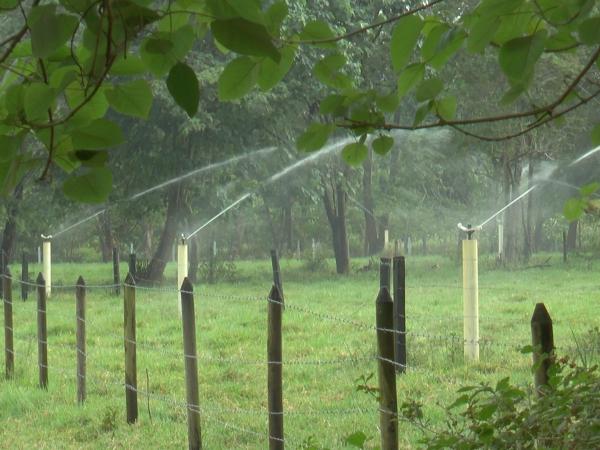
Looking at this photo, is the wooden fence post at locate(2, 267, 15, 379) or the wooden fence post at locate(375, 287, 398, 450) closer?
the wooden fence post at locate(375, 287, 398, 450)

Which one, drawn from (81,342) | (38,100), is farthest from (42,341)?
(38,100)

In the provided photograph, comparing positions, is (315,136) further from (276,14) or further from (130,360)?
(130,360)

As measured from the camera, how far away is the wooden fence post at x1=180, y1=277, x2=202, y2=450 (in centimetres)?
669

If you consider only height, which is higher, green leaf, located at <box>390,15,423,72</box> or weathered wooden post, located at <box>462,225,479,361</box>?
green leaf, located at <box>390,15,423,72</box>

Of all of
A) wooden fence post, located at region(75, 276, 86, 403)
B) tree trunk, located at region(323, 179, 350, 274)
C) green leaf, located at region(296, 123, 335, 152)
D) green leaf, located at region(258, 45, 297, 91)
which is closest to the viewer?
green leaf, located at region(258, 45, 297, 91)

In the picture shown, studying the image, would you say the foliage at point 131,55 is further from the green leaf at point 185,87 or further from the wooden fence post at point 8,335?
the wooden fence post at point 8,335

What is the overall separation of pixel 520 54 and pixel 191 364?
17.3 ft

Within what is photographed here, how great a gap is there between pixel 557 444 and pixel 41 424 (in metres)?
5.23

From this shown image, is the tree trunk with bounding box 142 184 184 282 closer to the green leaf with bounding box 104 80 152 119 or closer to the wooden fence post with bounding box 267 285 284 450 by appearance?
the wooden fence post with bounding box 267 285 284 450

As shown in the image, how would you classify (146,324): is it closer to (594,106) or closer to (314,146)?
(314,146)

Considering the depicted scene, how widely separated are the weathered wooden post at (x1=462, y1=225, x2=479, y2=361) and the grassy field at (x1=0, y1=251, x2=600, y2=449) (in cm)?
12

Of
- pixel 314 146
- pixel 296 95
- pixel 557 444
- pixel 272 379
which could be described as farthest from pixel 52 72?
pixel 296 95

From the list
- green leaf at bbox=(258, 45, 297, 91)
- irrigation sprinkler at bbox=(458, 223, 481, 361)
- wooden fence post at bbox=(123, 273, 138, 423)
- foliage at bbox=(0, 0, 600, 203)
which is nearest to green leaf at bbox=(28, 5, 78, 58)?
foliage at bbox=(0, 0, 600, 203)

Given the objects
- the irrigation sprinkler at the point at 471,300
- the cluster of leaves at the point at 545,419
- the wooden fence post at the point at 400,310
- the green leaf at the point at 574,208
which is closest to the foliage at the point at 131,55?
the green leaf at the point at 574,208
